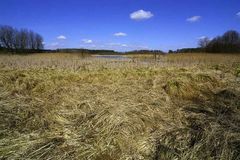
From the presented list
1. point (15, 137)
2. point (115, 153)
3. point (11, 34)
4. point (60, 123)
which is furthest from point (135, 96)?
point (11, 34)

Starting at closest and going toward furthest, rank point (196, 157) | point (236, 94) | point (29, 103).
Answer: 1. point (196, 157)
2. point (29, 103)
3. point (236, 94)

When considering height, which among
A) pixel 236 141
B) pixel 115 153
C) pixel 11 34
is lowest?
pixel 115 153

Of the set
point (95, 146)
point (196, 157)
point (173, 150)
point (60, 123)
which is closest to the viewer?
point (196, 157)

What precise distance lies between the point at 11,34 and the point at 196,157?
64210 millimetres

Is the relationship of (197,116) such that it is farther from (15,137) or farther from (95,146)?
(15,137)

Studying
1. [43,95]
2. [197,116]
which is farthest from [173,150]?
[43,95]

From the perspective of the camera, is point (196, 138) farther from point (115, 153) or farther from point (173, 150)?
point (115, 153)

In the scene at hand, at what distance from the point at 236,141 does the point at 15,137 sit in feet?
11.0

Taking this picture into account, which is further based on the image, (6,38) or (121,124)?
(6,38)

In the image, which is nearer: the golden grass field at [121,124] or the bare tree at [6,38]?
the golden grass field at [121,124]

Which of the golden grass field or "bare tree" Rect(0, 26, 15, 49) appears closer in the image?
the golden grass field

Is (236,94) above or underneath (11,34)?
underneath

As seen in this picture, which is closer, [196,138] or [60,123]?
[196,138]

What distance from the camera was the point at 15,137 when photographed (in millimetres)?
3441
